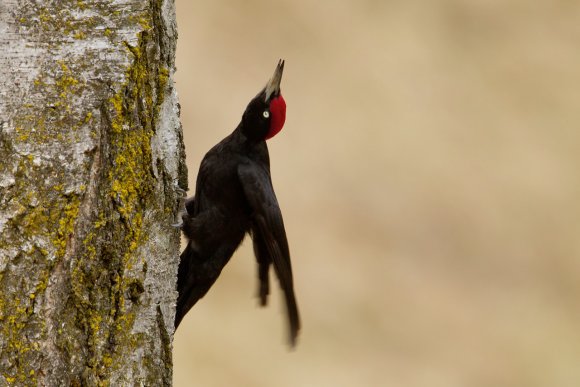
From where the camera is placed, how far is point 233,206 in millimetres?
4078

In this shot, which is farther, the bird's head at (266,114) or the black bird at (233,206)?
the bird's head at (266,114)

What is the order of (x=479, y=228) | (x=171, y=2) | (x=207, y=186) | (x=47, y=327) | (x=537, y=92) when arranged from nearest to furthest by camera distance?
(x=47, y=327) < (x=171, y=2) < (x=207, y=186) < (x=479, y=228) < (x=537, y=92)

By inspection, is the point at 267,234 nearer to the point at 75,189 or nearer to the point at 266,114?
the point at 266,114

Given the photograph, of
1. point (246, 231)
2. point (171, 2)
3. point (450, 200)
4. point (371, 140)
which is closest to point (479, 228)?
point (450, 200)

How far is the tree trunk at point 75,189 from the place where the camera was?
2.46m

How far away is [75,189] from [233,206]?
158 cm

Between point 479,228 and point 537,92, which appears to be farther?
point 537,92

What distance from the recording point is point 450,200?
29.6ft

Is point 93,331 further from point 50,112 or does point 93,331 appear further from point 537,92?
point 537,92

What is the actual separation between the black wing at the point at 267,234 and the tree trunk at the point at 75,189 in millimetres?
800

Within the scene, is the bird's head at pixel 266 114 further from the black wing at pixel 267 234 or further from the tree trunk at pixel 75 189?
the tree trunk at pixel 75 189

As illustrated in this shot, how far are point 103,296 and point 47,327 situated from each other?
0.19m

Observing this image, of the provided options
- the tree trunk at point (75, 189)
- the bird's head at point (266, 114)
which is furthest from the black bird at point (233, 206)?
the tree trunk at point (75, 189)

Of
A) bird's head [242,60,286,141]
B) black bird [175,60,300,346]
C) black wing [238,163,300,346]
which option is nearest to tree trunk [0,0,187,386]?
black wing [238,163,300,346]
